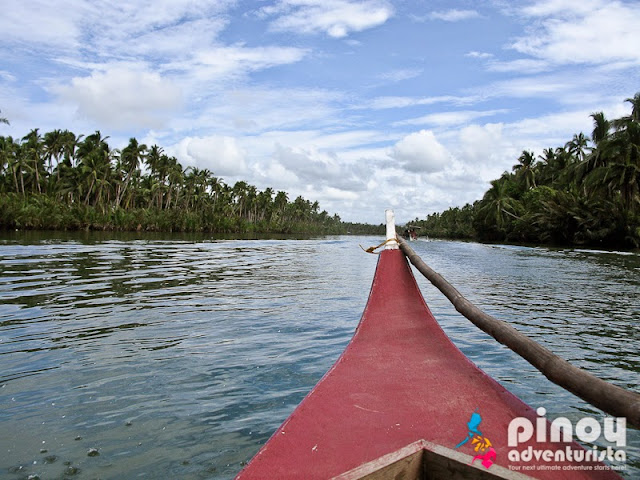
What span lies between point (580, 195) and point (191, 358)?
55.2 metres

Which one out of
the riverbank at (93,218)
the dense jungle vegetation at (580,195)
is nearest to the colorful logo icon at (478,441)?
the dense jungle vegetation at (580,195)

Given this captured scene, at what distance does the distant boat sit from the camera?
2.09m

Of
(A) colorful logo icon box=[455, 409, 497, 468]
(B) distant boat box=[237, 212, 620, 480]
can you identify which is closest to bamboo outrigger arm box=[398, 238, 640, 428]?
(B) distant boat box=[237, 212, 620, 480]

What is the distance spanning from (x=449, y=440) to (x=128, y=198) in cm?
7744

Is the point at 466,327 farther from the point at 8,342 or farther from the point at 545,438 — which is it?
the point at 8,342

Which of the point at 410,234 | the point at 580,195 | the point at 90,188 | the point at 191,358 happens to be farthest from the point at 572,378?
the point at 410,234

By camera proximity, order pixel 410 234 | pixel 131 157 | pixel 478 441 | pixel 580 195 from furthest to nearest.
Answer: pixel 410 234, pixel 131 157, pixel 580 195, pixel 478 441

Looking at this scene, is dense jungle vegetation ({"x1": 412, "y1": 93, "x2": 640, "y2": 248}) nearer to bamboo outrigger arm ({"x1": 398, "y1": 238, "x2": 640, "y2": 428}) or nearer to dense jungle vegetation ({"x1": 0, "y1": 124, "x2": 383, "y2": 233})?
bamboo outrigger arm ({"x1": 398, "y1": 238, "x2": 640, "y2": 428})

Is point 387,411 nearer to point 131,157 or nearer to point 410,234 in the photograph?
point 131,157

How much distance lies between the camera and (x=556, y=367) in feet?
9.11

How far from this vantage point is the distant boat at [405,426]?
6.86 feet

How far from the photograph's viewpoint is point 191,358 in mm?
5957

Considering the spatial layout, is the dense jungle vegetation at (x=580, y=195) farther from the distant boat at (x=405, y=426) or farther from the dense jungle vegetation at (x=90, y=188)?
the dense jungle vegetation at (x=90, y=188)

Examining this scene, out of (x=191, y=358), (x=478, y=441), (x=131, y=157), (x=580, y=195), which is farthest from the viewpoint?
(x=131, y=157)
